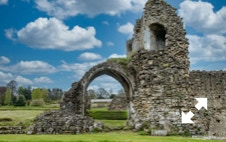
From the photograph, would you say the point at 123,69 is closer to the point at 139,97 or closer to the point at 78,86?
the point at 78,86

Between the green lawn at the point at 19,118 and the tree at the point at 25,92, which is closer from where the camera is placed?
the green lawn at the point at 19,118

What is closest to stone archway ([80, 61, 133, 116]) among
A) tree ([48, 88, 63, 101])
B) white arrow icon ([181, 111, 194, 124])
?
white arrow icon ([181, 111, 194, 124])

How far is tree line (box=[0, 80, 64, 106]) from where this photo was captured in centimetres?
6056

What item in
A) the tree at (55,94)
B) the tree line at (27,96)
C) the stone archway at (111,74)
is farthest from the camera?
the tree at (55,94)

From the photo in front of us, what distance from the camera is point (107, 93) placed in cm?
11075

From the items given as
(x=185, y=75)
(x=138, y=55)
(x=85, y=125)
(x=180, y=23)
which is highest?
(x=180, y=23)

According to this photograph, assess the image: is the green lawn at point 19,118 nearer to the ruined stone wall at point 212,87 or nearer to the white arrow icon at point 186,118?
the white arrow icon at point 186,118

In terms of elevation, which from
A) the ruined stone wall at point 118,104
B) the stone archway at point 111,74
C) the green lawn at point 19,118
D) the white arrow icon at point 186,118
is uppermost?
the stone archway at point 111,74

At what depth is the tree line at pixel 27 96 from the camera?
60562 mm

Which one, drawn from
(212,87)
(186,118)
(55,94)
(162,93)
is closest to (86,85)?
(212,87)

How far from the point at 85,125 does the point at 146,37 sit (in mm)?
7527

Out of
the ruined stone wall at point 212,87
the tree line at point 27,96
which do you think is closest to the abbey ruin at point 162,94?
the ruined stone wall at point 212,87

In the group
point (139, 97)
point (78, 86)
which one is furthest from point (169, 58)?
point (78, 86)

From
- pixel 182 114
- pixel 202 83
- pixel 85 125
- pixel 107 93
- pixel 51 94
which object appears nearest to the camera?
pixel 182 114
